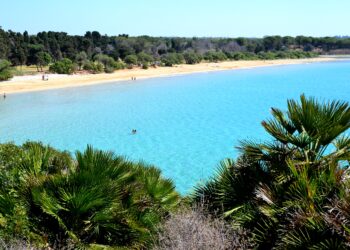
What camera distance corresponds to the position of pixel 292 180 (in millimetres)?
6301

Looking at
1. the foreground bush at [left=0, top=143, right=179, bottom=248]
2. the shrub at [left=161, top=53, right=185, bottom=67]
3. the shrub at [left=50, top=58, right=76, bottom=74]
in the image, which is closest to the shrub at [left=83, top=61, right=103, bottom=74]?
the shrub at [left=50, top=58, right=76, bottom=74]

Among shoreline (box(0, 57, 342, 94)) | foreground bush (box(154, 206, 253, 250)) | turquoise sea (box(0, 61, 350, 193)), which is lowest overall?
turquoise sea (box(0, 61, 350, 193))

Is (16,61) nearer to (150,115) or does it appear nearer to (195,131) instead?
(150,115)

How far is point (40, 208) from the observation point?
6762 mm

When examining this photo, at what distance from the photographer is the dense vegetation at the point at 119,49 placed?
230 ft

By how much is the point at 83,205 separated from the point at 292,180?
2.75m

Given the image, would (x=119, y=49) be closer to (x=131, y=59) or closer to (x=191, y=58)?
(x=131, y=59)

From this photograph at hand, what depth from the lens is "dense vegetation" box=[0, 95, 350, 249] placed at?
234 inches

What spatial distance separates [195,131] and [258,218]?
22.9 meters

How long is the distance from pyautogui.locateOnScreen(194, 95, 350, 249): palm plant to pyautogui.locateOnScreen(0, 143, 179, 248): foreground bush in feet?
3.97

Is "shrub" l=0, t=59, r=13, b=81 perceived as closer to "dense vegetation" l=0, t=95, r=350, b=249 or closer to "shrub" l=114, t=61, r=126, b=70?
"shrub" l=114, t=61, r=126, b=70

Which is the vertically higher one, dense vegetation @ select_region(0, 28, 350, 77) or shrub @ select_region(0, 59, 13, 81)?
dense vegetation @ select_region(0, 28, 350, 77)

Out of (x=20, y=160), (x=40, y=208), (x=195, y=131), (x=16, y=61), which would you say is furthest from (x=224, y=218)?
(x=16, y=61)

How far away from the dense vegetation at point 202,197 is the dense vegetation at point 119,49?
193 feet
